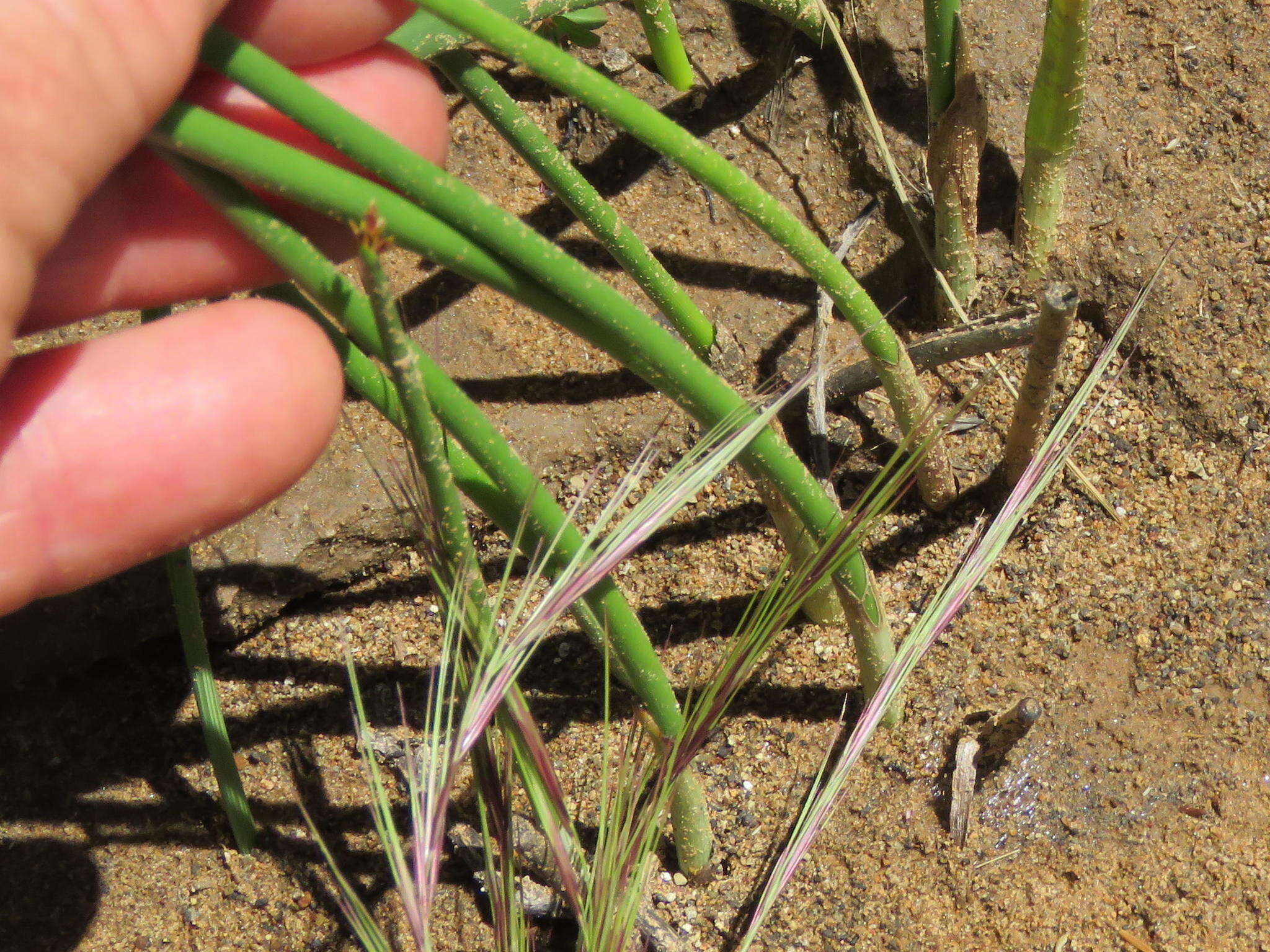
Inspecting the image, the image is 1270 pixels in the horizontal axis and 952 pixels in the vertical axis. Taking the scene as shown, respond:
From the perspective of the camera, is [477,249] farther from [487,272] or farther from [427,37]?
[427,37]

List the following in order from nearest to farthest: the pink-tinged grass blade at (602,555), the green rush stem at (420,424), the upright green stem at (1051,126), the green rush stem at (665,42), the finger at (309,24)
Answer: the green rush stem at (420,424) → the pink-tinged grass blade at (602,555) → the finger at (309,24) → the upright green stem at (1051,126) → the green rush stem at (665,42)

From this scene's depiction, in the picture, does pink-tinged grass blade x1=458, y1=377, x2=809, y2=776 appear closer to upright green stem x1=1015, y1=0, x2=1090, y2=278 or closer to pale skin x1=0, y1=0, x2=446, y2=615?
pale skin x1=0, y1=0, x2=446, y2=615

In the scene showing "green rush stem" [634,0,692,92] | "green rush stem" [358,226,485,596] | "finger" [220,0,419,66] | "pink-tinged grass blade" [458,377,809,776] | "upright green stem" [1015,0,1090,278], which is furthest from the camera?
"green rush stem" [634,0,692,92]

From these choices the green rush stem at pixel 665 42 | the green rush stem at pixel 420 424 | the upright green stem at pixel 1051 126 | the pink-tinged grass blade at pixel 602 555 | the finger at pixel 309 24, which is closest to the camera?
the green rush stem at pixel 420 424

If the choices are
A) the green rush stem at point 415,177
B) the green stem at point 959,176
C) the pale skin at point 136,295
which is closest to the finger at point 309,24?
the pale skin at point 136,295

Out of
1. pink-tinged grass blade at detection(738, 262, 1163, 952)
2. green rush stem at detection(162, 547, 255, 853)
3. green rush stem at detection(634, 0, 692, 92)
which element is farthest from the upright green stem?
green rush stem at detection(162, 547, 255, 853)

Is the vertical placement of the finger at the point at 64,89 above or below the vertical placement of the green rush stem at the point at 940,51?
above

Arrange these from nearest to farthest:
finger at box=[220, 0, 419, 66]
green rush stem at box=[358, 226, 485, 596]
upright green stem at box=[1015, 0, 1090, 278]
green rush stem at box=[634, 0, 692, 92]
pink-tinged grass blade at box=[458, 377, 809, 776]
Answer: green rush stem at box=[358, 226, 485, 596] → pink-tinged grass blade at box=[458, 377, 809, 776] → finger at box=[220, 0, 419, 66] → upright green stem at box=[1015, 0, 1090, 278] → green rush stem at box=[634, 0, 692, 92]

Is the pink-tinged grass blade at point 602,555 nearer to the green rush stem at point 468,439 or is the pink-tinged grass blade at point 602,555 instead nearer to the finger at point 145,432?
the green rush stem at point 468,439
